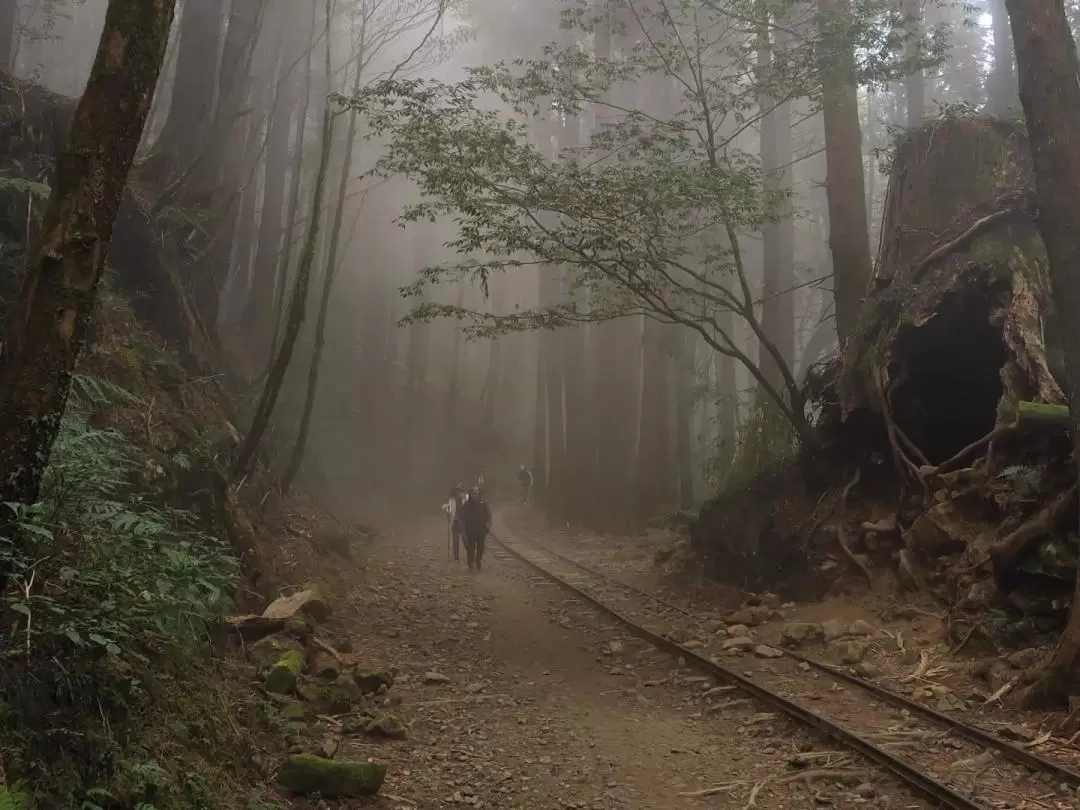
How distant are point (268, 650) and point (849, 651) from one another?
18.7 ft

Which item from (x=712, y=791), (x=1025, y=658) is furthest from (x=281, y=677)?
(x=1025, y=658)

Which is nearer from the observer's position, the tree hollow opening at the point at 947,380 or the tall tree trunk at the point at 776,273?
the tree hollow opening at the point at 947,380

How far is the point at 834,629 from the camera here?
8938 millimetres

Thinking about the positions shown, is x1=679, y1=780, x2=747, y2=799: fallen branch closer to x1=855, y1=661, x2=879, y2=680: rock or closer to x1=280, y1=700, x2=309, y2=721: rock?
x1=855, y1=661, x2=879, y2=680: rock

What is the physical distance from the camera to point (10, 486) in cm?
392

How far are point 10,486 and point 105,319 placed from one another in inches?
218

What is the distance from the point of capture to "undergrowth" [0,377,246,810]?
345 cm

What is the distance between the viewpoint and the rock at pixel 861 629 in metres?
8.73

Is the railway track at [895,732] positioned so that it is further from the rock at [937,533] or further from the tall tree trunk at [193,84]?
the tall tree trunk at [193,84]

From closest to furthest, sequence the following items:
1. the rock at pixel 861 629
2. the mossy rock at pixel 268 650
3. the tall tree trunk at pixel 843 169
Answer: the mossy rock at pixel 268 650
the rock at pixel 861 629
the tall tree trunk at pixel 843 169

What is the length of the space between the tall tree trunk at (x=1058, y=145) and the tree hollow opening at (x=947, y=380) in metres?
3.33

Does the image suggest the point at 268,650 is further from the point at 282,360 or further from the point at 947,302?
the point at 947,302

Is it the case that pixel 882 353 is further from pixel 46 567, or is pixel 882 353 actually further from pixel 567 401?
pixel 567 401

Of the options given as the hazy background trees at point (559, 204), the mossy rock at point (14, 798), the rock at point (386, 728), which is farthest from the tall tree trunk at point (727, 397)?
the mossy rock at point (14, 798)
